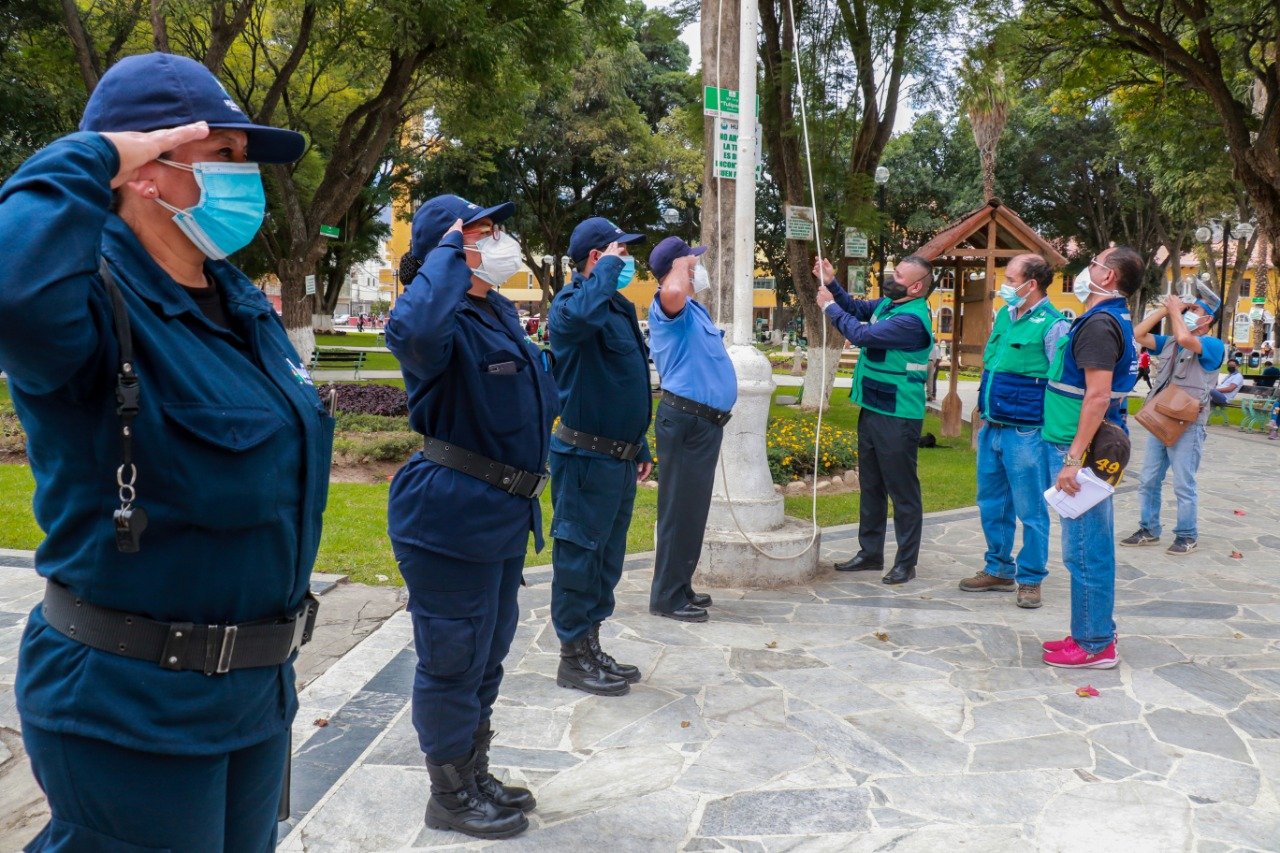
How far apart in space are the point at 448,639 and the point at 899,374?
424 cm

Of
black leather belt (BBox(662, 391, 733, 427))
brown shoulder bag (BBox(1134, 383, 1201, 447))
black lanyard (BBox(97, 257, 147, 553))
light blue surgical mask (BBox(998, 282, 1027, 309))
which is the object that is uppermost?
light blue surgical mask (BBox(998, 282, 1027, 309))

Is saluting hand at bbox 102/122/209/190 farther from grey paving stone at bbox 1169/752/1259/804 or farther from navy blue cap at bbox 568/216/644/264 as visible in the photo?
grey paving stone at bbox 1169/752/1259/804

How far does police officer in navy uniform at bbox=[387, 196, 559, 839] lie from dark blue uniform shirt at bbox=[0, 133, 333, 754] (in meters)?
1.21

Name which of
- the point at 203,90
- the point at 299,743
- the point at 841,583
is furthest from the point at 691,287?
the point at 203,90

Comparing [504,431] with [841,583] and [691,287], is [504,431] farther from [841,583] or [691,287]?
[841,583]

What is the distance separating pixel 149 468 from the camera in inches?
65.8

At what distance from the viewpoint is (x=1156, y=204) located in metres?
32.9

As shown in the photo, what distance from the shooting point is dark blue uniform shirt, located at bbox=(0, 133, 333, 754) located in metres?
1.54

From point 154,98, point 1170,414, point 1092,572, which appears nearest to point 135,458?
point 154,98

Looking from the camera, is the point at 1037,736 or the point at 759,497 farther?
the point at 759,497

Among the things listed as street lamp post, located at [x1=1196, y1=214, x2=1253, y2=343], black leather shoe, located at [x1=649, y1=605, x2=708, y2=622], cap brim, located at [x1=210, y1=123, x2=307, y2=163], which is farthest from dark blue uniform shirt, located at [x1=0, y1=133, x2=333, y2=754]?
street lamp post, located at [x1=1196, y1=214, x2=1253, y2=343]

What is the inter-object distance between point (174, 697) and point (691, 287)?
12.8ft

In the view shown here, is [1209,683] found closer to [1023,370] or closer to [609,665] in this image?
[1023,370]

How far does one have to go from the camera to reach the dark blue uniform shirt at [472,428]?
3094 millimetres
